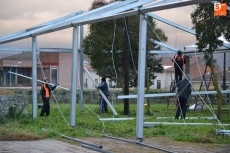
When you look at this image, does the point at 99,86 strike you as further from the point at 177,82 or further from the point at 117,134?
the point at 117,134

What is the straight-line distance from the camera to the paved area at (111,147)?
12000 millimetres

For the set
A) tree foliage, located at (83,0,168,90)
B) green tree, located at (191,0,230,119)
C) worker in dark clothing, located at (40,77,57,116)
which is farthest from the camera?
tree foliage, located at (83,0,168,90)

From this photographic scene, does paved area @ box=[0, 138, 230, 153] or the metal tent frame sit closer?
paved area @ box=[0, 138, 230, 153]

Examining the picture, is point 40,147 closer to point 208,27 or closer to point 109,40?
point 208,27

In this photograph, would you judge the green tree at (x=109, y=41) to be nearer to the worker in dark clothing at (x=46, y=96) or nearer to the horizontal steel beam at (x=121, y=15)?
the worker in dark clothing at (x=46, y=96)

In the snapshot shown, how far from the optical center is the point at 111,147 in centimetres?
1249

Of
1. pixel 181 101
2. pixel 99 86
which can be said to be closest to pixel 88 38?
pixel 99 86

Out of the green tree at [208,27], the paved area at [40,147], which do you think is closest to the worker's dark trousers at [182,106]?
the green tree at [208,27]

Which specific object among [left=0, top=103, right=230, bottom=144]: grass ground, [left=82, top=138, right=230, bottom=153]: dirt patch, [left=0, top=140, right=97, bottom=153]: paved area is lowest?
[left=0, top=140, right=97, bottom=153]: paved area

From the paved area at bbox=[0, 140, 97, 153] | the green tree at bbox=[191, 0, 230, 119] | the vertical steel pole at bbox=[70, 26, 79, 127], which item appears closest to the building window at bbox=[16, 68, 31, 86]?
the green tree at bbox=[191, 0, 230, 119]

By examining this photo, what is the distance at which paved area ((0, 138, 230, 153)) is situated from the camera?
12000 millimetres

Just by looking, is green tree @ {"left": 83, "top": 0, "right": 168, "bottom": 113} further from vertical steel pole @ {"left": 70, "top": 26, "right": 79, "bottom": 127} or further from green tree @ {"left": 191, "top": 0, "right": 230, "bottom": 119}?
vertical steel pole @ {"left": 70, "top": 26, "right": 79, "bottom": 127}

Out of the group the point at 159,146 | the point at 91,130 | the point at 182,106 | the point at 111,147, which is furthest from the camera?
the point at 182,106

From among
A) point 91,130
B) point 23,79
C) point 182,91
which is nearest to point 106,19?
point 91,130
